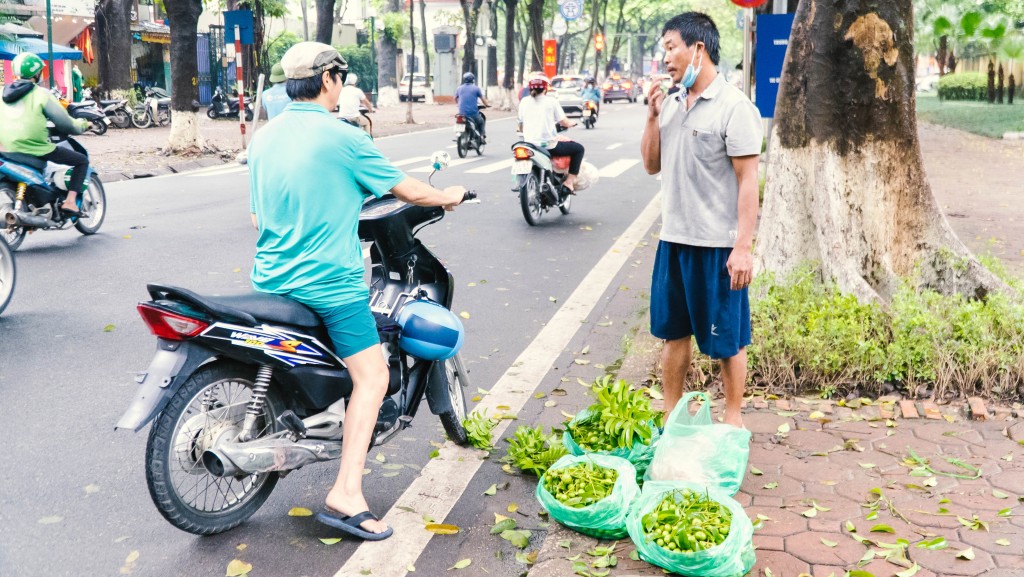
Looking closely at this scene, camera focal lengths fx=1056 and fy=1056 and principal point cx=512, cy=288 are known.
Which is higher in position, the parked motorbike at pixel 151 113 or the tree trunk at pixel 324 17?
the tree trunk at pixel 324 17

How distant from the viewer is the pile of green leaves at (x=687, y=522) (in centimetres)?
336

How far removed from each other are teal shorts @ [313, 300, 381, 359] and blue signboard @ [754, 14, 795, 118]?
6.96m

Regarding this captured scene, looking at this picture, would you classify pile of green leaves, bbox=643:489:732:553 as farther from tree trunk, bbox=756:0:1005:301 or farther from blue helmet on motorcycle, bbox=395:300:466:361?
tree trunk, bbox=756:0:1005:301

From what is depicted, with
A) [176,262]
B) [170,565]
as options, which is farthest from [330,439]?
[176,262]

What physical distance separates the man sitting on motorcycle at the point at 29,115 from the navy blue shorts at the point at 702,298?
6.25 metres

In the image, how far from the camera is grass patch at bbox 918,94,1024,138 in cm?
2756

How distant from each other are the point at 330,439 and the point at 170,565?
0.69m

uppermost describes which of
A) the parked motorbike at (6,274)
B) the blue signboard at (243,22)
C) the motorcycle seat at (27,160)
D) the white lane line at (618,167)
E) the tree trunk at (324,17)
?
the tree trunk at (324,17)

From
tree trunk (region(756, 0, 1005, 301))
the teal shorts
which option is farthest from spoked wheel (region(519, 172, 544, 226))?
the teal shorts

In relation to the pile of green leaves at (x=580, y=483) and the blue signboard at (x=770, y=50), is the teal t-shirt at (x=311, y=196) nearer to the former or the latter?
the pile of green leaves at (x=580, y=483)

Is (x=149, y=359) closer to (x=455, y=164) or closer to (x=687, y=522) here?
(x=687, y=522)

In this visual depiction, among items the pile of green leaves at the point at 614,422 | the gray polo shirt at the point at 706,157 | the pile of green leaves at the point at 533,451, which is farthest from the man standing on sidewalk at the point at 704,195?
the pile of green leaves at the point at 533,451

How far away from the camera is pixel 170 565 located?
357 centimetres

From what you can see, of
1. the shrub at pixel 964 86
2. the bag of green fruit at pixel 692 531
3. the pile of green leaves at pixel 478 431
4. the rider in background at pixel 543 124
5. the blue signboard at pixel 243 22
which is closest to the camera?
the bag of green fruit at pixel 692 531
